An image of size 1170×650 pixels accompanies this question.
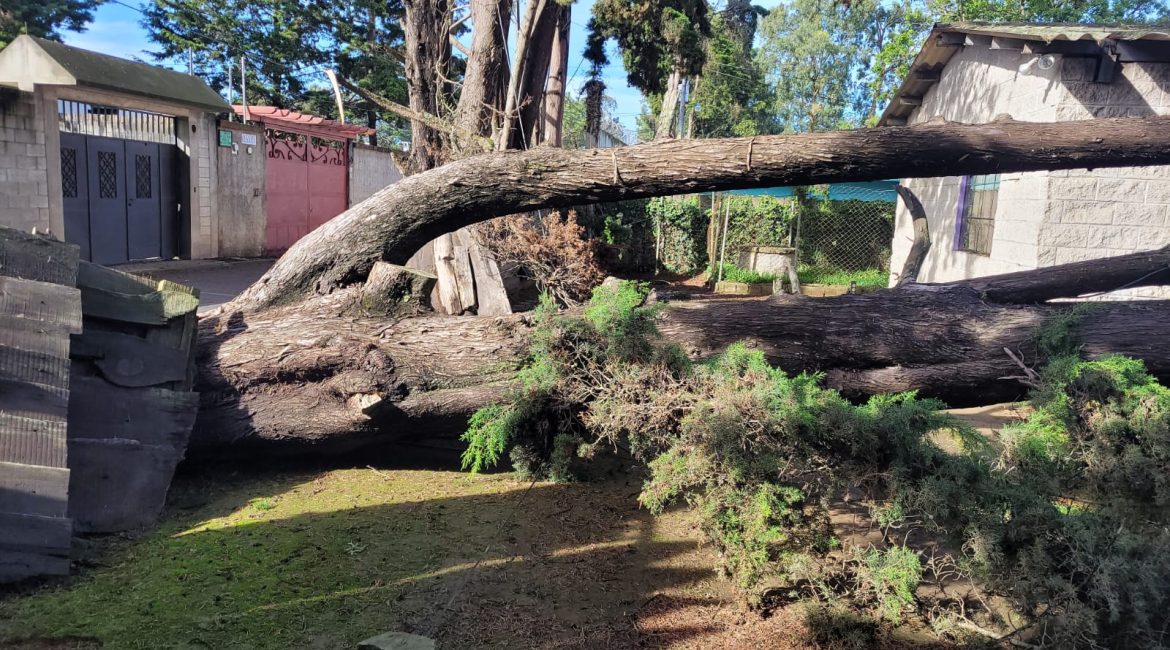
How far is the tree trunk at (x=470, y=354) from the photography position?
4676 mm

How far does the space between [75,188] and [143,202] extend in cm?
143

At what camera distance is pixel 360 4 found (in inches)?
1101

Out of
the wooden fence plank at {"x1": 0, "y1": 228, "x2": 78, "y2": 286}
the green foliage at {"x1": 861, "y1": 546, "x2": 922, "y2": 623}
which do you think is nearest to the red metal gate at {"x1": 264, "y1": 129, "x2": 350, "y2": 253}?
the wooden fence plank at {"x1": 0, "y1": 228, "x2": 78, "y2": 286}

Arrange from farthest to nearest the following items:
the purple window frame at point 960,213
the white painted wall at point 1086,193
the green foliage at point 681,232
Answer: the green foliage at point 681,232 < the purple window frame at point 960,213 < the white painted wall at point 1086,193

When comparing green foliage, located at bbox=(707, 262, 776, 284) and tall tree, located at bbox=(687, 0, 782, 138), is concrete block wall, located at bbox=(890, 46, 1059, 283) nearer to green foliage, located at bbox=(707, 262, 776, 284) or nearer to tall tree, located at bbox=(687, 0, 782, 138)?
green foliage, located at bbox=(707, 262, 776, 284)

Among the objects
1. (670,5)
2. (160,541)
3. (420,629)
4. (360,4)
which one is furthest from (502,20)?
(360,4)

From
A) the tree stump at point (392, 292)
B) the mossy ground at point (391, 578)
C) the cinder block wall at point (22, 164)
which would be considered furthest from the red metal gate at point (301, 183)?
the mossy ground at point (391, 578)

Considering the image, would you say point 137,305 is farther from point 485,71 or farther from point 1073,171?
point 1073,171

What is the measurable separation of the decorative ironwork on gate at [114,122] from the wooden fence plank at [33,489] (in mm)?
10268

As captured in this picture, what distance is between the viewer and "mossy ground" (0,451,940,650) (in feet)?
10.1

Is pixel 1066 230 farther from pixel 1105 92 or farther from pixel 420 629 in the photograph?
pixel 420 629

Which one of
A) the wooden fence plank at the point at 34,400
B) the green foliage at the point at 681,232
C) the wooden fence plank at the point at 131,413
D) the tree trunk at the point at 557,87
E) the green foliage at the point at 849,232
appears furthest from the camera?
the green foliage at the point at 849,232

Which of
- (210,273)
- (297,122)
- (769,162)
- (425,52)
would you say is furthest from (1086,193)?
(297,122)

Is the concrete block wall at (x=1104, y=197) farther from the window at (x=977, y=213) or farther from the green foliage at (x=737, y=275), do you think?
the green foliage at (x=737, y=275)
